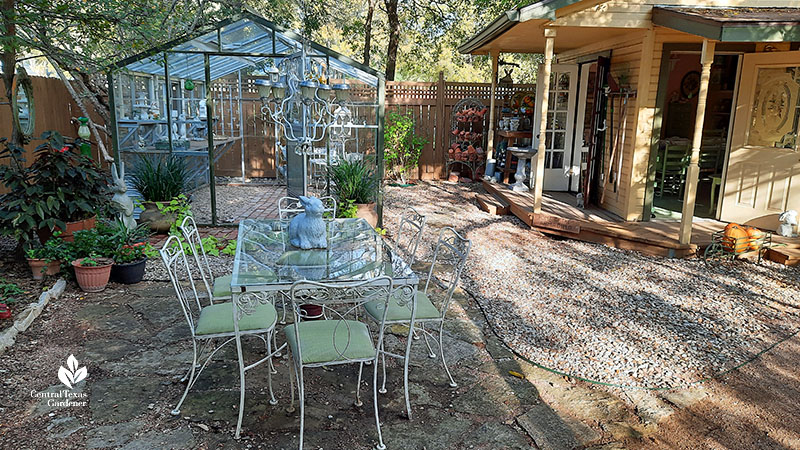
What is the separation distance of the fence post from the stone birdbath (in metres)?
2.08

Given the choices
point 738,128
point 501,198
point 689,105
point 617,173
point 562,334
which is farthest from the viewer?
point 689,105

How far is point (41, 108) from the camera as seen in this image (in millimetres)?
8617

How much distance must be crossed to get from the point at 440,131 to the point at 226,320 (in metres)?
8.02

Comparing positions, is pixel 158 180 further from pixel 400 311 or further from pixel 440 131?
pixel 440 131

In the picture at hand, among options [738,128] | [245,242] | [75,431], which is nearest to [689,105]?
[738,128]

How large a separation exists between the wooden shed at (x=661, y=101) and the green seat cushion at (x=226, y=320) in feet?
13.5

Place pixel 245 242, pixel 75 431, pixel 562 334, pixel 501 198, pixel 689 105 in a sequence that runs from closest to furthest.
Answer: pixel 75 431
pixel 245 242
pixel 562 334
pixel 501 198
pixel 689 105

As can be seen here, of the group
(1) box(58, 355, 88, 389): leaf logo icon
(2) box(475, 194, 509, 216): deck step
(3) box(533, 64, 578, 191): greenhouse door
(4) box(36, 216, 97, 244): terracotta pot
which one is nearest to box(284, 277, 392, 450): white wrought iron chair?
(1) box(58, 355, 88, 389): leaf logo icon

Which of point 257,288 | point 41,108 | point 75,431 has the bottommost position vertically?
point 75,431

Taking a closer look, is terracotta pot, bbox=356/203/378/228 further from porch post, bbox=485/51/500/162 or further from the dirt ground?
porch post, bbox=485/51/500/162

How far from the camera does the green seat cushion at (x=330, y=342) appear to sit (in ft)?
8.82

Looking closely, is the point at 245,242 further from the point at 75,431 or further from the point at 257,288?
the point at 75,431

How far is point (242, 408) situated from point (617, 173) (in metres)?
5.68

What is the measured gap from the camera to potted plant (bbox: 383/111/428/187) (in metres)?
10.1
